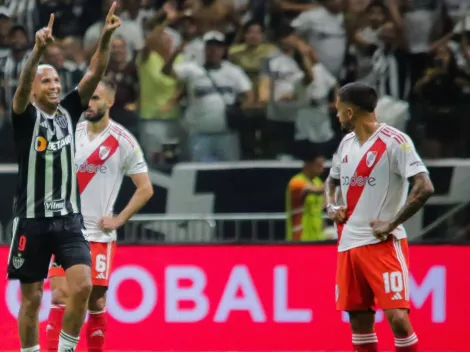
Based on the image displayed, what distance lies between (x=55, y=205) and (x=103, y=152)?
1.20 meters

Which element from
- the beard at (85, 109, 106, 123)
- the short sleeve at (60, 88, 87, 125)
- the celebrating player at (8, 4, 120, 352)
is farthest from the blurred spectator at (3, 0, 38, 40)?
the celebrating player at (8, 4, 120, 352)

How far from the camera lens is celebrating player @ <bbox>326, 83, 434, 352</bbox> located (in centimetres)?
680

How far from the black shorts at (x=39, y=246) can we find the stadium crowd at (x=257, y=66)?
3575mm

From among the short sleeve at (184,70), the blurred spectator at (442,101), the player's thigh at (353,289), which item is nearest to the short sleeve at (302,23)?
the short sleeve at (184,70)

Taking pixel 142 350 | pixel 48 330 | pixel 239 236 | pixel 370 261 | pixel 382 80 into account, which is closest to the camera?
pixel 370 261

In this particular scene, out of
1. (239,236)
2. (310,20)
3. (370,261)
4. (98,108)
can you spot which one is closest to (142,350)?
(239,236)

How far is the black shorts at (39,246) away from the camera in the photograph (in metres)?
6.87

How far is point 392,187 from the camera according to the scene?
22.8 ft

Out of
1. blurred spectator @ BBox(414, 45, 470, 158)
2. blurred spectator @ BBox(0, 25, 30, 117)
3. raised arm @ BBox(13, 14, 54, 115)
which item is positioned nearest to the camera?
raised arm @ BBox(13, 14, 54, 115)

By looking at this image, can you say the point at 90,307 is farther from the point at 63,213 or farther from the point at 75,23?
the point at 75,23

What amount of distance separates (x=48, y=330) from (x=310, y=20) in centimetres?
470

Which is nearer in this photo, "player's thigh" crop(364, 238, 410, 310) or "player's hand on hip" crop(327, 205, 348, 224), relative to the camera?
"player's thigh" crop(364, 238, 410, 310)

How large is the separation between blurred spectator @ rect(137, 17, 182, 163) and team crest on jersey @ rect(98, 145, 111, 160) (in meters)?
2.36

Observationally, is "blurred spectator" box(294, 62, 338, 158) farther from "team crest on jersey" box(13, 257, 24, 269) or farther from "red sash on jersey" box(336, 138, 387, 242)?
"team crest on jersey" box(13, 257, 24, 269)
